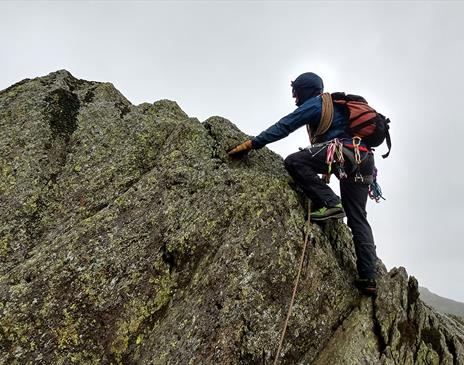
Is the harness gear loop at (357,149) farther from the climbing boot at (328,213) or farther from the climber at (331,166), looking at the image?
the climbing boot at (328,213)

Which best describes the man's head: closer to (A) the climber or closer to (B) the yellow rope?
(A) the climber

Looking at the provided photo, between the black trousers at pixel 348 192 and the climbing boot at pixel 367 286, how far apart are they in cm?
19

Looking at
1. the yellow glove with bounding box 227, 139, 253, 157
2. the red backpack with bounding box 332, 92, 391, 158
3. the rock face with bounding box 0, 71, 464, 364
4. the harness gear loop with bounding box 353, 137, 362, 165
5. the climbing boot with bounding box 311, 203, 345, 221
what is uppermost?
the red backpack with bounding box 332, 92, 391, 158

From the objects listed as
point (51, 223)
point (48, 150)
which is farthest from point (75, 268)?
point (48, 150)

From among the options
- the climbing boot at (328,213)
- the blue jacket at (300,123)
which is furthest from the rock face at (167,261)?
the blue jacket at (300,123)

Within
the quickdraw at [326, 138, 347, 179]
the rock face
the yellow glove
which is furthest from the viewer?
the yellow glove

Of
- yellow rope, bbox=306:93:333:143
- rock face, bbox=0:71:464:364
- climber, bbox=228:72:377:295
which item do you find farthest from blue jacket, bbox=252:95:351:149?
rock face, bbox=0:71:464:364

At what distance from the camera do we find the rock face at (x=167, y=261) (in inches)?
348

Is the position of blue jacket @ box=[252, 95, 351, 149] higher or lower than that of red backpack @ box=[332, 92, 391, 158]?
lower

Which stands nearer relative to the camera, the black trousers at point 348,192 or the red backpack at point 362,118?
the black trousers at point 348,192

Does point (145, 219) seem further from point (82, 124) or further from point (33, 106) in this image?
point (33, 106)

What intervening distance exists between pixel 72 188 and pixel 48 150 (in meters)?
1.67

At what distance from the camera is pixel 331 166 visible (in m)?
11.8

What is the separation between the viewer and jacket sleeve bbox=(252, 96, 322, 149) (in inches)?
459
